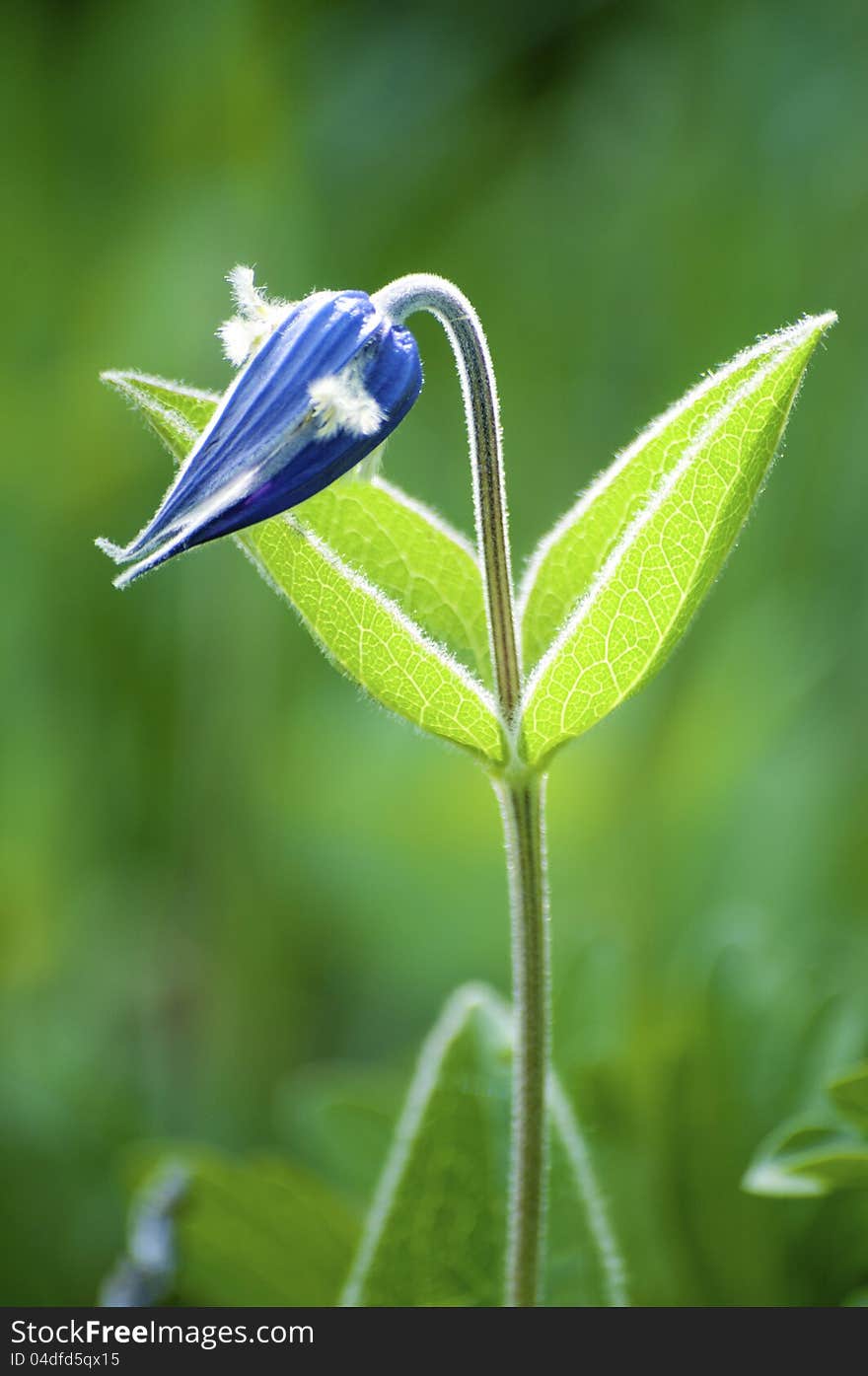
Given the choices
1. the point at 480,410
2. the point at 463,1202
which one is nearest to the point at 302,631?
the point at 463,1202

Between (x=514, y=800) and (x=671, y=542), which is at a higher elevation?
(x=671, y=542)

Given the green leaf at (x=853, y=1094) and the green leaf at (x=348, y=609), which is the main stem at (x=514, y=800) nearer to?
the green leaf at (x=348, y=609)

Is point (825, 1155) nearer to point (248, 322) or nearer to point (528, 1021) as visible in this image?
point (528, 1021)

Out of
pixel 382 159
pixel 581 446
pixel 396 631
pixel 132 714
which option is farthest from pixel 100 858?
pixel 396 631

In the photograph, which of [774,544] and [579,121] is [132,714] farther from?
[579,121]

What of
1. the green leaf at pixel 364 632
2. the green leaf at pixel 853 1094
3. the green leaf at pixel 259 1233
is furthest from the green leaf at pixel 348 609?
the green leaf at pixel 259 1233

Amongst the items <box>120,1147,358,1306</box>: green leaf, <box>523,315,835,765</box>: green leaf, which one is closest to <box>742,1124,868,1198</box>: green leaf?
<box>523,315,835,765</box>: green leaf

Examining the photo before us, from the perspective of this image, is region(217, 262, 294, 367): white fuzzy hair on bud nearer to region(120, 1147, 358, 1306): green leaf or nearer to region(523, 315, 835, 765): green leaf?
region(523, 315, 835, 765): green leaf

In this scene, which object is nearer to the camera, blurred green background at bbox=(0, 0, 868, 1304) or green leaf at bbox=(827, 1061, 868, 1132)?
green leaf at bbox=(827, 1061, 868, 1132)
